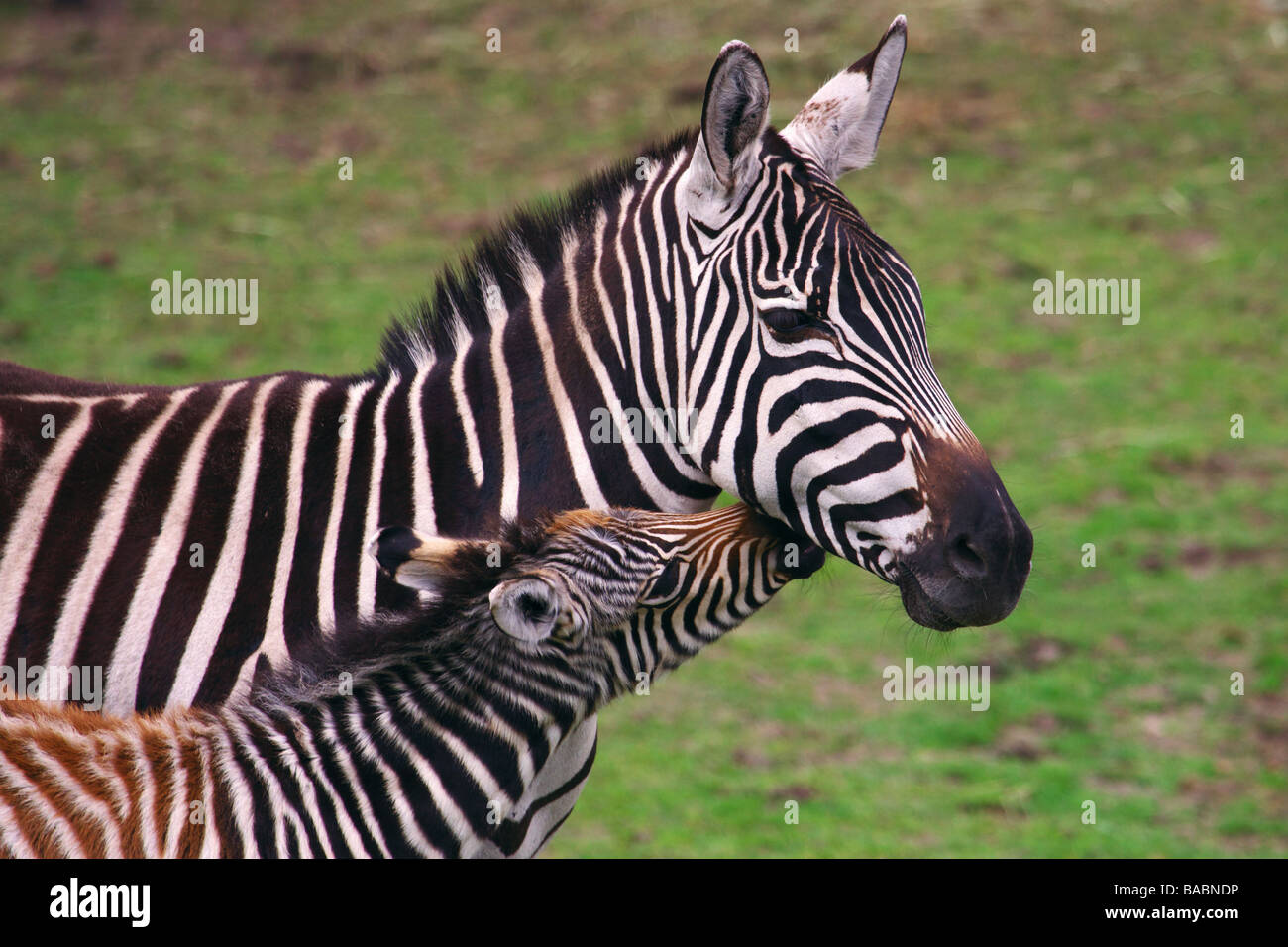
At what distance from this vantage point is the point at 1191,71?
57.8 ft

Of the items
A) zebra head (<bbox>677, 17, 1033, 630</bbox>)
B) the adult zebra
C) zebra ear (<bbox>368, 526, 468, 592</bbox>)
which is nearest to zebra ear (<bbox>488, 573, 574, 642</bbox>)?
zebra ear (<bbox>368, 526, 468, 592</bbox>)

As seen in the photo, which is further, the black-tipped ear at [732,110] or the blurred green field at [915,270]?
the blurred green field at [915,270]

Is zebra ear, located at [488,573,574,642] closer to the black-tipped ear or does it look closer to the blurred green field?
the black-tipped ear

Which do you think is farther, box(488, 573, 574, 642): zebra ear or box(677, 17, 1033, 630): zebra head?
box(677, 17, 1033, 630): zebra head

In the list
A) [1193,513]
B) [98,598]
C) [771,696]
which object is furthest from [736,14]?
[98,598]

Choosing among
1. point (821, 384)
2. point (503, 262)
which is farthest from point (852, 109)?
point (503, 262)

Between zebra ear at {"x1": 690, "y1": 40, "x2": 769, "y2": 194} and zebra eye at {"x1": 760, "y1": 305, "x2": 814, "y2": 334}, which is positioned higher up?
zebra ear at {"x1": 690, "y1": 40, "x2": 769, "y2": 194}

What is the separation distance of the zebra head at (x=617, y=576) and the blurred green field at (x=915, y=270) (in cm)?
451

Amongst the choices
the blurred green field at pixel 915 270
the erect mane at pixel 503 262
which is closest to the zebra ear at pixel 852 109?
the erect mane at pixel 503 262

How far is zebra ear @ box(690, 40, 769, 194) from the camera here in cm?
466

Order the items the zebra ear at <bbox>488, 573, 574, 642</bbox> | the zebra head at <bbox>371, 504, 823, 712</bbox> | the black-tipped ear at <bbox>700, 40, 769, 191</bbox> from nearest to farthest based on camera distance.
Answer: the zebra ear at <bbox>488, 573, 574, 642</bbox> → the zebra head at <bbox>371, 504, 823, 712</bbox> → the black-tipped ear at <bbox>700, 40, 769, 191</bbox>

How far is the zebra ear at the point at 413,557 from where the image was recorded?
14.9 ft

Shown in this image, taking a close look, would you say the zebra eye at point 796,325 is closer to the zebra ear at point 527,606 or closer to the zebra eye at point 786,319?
the zebra eye at point 786,319

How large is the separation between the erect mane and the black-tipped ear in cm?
64
